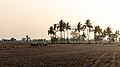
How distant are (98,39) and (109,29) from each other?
1128 cm

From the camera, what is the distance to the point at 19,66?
82.2ft

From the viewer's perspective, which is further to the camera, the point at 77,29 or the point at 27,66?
the point at 77,29

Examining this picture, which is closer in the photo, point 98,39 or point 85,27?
point 85,27

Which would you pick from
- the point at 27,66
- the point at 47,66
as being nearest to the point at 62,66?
the point at 47,66

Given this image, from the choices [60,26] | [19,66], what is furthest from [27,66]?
[60,26]

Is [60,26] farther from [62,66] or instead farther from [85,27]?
[62,66]

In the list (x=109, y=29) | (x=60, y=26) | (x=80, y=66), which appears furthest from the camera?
(x=109, y=29)

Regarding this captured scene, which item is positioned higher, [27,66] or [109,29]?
[109,29]

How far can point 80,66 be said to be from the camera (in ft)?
81.8

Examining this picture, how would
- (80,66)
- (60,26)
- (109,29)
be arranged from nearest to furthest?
(80,66) < (60,26) < (109,29)

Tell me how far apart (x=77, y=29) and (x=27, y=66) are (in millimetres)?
133826

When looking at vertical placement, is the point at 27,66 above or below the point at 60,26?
below

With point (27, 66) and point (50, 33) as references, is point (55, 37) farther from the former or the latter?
point (27, 66)

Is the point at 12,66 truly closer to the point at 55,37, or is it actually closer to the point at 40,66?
the point at 40,66
